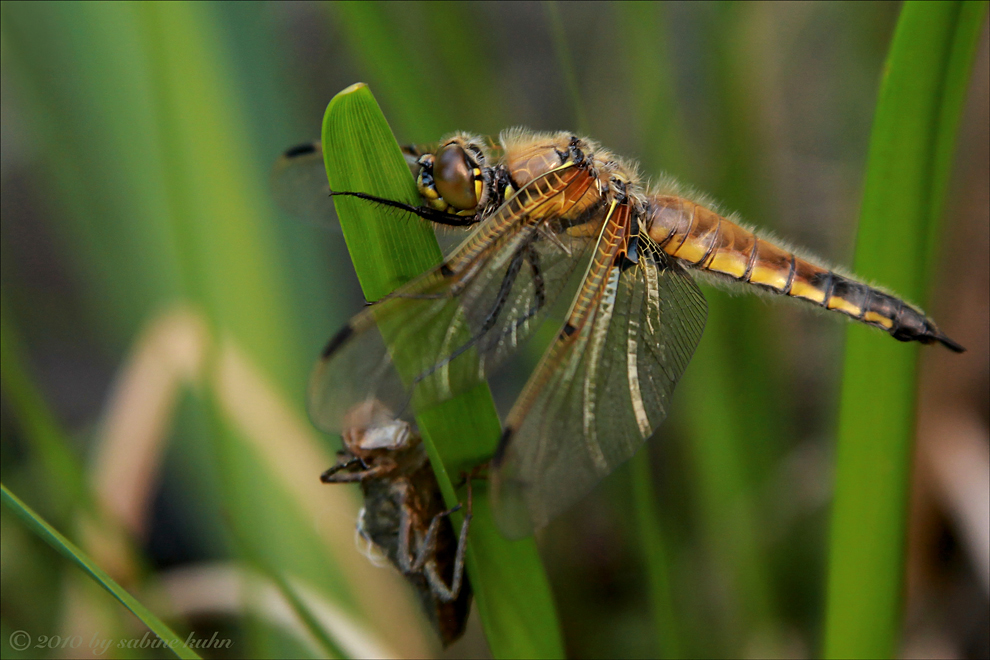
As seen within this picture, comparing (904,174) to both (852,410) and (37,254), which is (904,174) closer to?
(852,410)

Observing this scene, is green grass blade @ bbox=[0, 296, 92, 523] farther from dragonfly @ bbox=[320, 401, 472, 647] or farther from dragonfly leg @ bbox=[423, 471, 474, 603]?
dragonfly leg @ bbox=[423, 471, 474, 603]

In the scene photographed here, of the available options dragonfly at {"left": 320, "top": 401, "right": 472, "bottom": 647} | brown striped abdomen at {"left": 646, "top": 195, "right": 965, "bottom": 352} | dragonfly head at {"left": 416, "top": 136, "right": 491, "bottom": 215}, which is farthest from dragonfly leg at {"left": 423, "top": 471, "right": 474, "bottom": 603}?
brown striped abdomen at {"left": 646, "top": 195, "right": 965, "bottom": 352}

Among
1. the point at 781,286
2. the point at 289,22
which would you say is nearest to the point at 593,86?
the point at 289,22

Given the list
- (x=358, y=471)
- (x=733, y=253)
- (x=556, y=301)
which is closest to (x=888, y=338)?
(x=733, y=253)

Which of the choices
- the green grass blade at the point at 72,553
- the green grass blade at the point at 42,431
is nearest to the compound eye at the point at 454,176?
the green grass blade at the point at 72,553

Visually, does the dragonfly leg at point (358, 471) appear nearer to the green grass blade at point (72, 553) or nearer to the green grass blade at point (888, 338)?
the green grass blade at point (72, 553)
